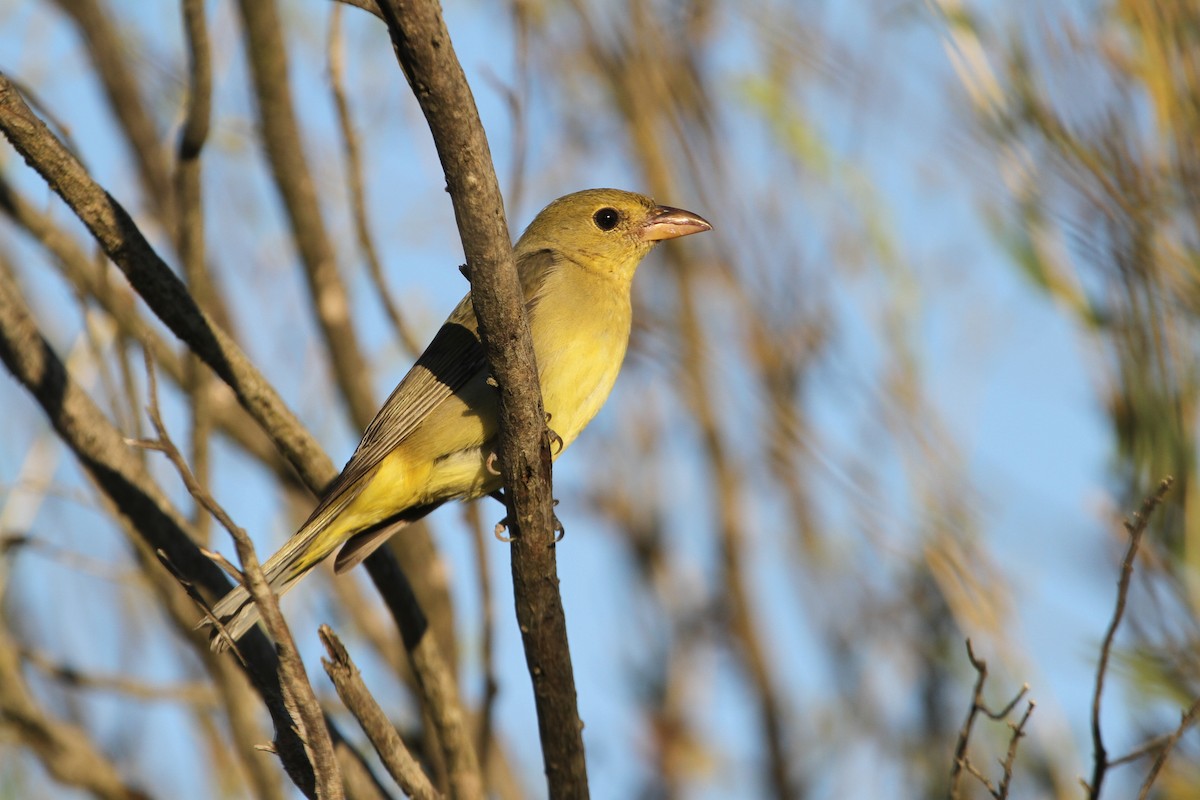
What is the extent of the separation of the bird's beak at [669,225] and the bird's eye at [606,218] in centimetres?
12

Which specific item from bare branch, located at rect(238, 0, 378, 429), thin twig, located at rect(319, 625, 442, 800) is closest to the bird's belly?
bare branch, located at rect(238, 0, 378, 429)

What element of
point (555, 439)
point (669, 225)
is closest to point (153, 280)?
point (555, 439)

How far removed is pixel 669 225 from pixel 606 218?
26cm

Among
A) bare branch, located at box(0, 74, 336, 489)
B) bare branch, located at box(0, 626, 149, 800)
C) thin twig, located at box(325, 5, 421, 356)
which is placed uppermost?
thin twig, located at box(325, 5, 421, 356)

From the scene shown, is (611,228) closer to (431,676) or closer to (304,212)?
(304,212)

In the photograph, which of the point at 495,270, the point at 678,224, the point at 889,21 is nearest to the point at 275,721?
the point at 495,270

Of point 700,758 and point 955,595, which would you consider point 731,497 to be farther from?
point 955,595

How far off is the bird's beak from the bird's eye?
12 cm

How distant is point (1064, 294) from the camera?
3795 millimetres

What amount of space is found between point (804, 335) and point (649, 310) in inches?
51.5

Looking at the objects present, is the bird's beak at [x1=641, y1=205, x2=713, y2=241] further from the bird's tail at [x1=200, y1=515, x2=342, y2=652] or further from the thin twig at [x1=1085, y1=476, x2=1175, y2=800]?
the thin twig at [x1=1085, y1=476, x2=1175, y2=800]

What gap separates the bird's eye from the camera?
5.29m

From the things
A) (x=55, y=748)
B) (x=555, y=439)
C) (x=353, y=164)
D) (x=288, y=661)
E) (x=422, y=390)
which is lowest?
(x=288, y=661)

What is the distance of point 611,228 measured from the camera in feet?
17.3
